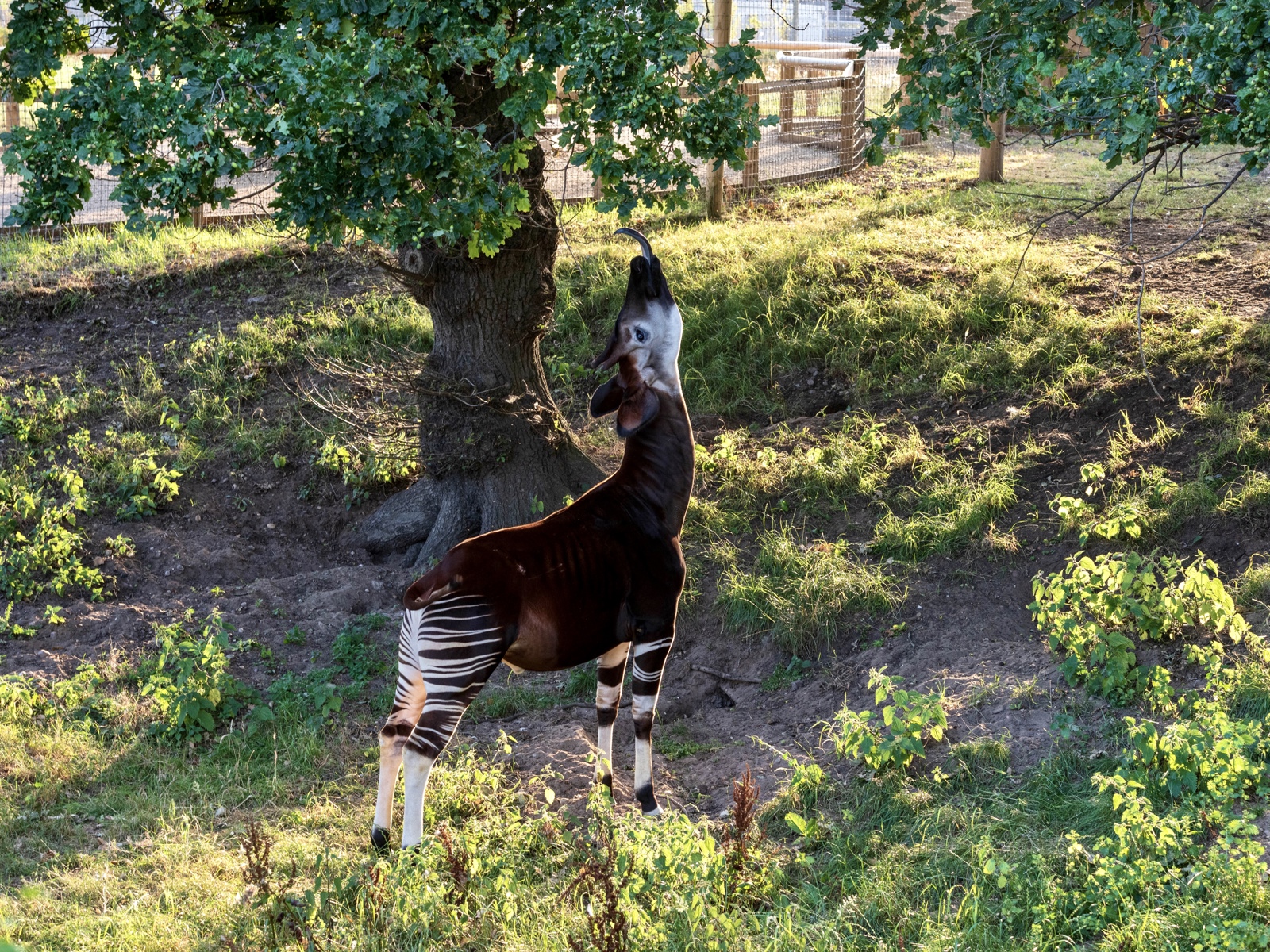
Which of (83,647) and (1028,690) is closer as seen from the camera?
(1028,690)

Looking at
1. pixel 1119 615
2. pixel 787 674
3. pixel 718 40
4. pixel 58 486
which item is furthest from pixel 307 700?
pixel 718 40

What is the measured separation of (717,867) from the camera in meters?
4.12

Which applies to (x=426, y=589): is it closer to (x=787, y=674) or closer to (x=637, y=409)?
A: (x=637, y=409)

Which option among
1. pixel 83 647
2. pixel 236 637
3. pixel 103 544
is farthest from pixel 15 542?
pixel 236 637

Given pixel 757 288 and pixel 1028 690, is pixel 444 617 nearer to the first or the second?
pixel 1028 690

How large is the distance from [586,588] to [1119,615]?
2.69m

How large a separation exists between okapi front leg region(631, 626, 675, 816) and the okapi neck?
0.47 metres

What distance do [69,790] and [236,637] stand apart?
1.42 metres

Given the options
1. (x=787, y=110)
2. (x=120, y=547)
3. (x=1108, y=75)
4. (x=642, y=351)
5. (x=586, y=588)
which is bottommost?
(x=120, y=547)

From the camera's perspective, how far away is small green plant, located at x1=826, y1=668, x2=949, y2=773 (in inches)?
197

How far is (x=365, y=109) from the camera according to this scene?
187 inches

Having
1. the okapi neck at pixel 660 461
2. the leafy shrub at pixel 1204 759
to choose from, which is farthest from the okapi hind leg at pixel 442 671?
the leafy shrub at pixel 1204 759

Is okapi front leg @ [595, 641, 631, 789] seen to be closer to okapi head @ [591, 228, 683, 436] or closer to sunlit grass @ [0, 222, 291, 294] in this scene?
okapi head @ [591, 228, 683, 436]

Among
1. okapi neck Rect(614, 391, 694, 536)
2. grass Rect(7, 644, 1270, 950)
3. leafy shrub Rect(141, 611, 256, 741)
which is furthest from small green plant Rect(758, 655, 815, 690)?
leafy shrub Rect(141, 611, 256, 741)
